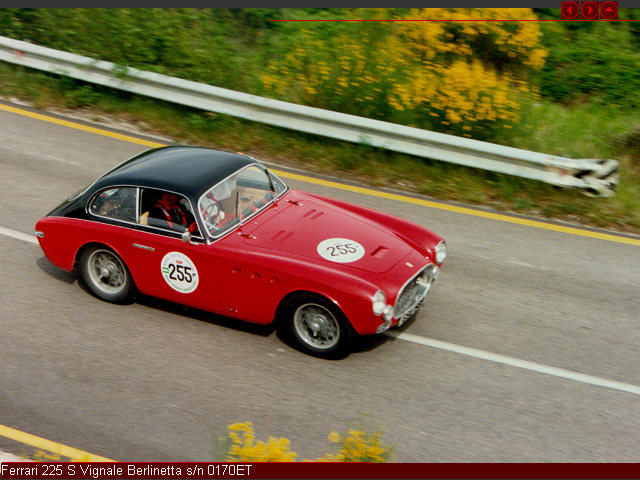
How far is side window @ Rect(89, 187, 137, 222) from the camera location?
793 cm

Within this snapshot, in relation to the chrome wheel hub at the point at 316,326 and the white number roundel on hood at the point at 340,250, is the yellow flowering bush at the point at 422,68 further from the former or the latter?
the chrome wheel hub at the point at 316,326

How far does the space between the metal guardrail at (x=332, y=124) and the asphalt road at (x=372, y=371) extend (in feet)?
4.68

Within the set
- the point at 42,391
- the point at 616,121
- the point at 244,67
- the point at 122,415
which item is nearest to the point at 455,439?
the point at 122,415

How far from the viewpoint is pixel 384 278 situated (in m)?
7.21

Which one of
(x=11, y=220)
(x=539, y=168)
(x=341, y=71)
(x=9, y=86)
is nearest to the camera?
(x=11, y=220)

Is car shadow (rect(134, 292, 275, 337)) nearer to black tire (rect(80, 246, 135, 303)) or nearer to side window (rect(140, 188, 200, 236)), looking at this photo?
black tire (rect(80, 246, 135, 303))

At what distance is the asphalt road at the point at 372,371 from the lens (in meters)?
6.44

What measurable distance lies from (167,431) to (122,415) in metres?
0.47

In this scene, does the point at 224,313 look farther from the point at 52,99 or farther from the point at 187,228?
the point at 52,99

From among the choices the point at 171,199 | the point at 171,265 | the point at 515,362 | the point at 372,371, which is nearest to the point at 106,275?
the point at 171,265

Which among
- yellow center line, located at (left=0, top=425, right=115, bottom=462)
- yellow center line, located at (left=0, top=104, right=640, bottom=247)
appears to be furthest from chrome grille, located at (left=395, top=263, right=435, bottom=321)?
yellow center line, located at (left=0, top=425, right=115, bottom=462)

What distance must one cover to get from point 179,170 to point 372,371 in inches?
115

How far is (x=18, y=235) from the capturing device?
31.2 feet

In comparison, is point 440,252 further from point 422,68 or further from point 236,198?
point 422,68
